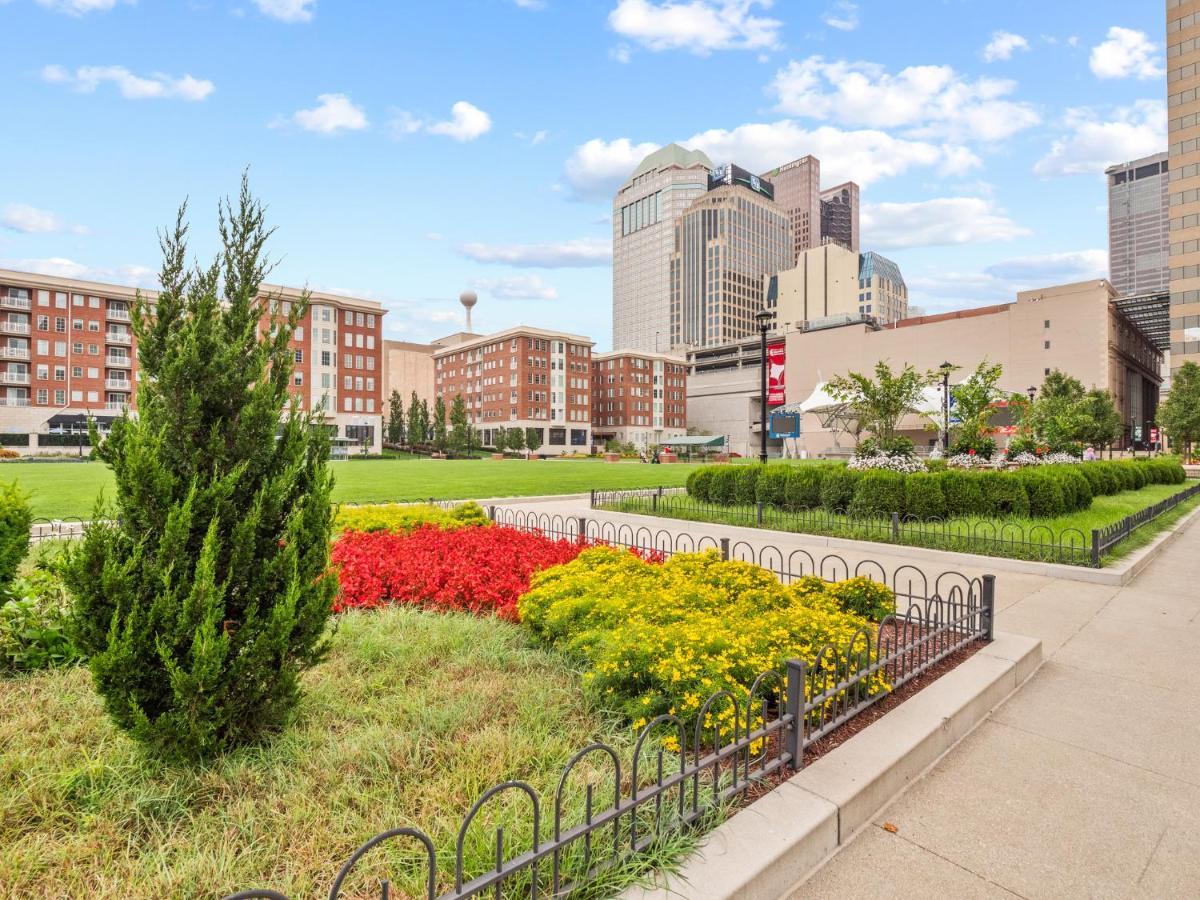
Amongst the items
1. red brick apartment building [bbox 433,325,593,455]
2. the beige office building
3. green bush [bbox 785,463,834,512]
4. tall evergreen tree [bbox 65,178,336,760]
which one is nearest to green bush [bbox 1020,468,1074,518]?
green bush [bbox 785,463,834,512]

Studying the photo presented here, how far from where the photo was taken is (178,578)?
300cm

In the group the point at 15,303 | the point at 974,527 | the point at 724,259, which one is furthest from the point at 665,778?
the point at 724,259

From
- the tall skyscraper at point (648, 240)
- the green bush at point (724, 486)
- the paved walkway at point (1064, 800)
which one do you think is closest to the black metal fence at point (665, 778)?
the paved walkway at point (1064, 800)

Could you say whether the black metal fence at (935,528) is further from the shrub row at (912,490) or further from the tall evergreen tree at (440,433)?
the tall evergreen tree at (440,433)

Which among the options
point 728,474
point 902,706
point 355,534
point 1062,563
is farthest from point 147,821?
point 728,474

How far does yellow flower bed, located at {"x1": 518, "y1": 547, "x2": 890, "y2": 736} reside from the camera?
3912 mm

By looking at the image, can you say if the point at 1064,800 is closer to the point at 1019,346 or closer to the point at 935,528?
the point at 935,528

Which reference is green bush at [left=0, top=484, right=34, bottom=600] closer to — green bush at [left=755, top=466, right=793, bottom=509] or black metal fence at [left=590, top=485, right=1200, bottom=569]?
black metal fence at [left=590, top=485, right=1200, bottom=569]

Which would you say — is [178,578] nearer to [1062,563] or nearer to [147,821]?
[147,821]

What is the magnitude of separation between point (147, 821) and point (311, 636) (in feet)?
3.32

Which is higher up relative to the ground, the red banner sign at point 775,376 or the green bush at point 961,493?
the red banner sign at point 775,376

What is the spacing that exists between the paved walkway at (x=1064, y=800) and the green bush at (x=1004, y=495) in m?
8.07

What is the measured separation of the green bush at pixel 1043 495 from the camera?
13586 mm

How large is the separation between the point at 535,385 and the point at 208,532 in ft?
302
